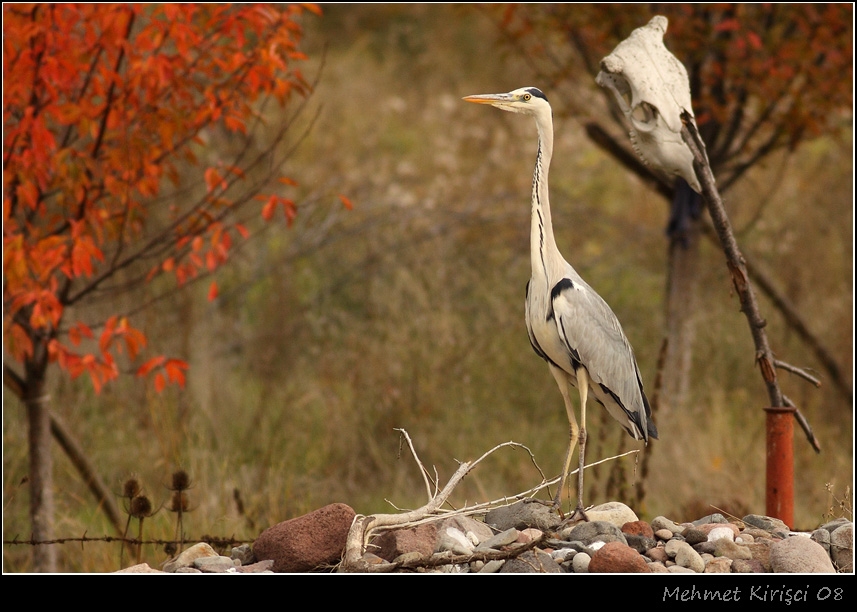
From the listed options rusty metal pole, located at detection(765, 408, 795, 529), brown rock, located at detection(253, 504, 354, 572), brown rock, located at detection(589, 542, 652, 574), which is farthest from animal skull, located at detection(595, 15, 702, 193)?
brown rock, located at detection(253, 504, 354, 572)

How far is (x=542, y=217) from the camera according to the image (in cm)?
334

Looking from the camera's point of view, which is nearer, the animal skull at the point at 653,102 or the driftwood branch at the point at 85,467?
the animal skull at the point at 653,102

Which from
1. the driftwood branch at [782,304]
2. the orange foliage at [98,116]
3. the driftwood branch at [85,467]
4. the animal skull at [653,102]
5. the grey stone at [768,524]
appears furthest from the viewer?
the driftwood branch at [782,304]

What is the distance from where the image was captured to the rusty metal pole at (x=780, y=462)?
146 inches

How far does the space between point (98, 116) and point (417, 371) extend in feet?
9.86

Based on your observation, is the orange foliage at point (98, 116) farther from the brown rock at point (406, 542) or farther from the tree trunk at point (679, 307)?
the tree trunk at point (679, 307)

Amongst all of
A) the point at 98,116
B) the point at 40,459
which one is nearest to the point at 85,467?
the point at 40,459

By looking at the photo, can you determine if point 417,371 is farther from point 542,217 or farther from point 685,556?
point 685,556

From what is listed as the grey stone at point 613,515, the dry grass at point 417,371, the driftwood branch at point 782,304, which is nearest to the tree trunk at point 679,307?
the dry grass at point 417,371

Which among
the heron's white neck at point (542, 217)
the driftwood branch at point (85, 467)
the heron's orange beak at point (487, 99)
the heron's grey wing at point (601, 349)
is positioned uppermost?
Result: the heron's orange beak at point (487, 99)

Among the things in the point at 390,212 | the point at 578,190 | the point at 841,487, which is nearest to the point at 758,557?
the point at 841,487

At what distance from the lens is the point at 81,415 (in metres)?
A: 6.72

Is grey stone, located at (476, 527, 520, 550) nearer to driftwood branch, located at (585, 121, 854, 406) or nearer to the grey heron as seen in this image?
the grey heron

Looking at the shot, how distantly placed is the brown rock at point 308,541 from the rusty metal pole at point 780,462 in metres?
1.69
